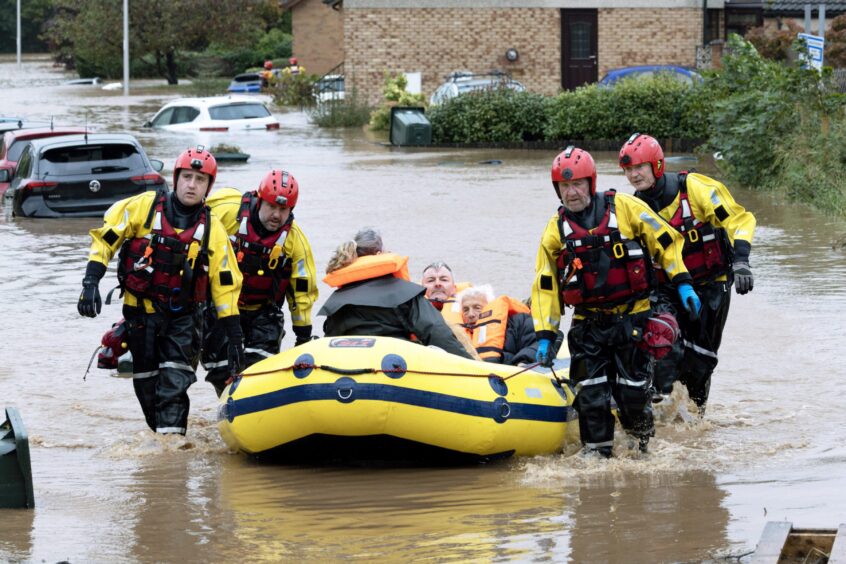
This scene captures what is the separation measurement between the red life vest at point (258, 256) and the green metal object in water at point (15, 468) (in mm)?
1924

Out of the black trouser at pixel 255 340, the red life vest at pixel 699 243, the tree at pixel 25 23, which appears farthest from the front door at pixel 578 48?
the tree at pixel 25 23

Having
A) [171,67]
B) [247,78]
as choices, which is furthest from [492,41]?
[171,67]

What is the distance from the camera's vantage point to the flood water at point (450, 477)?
263 inches

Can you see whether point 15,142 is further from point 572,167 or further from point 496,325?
point 572,167

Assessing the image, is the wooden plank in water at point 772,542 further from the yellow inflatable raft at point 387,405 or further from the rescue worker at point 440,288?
the rescue worker at point 440,288

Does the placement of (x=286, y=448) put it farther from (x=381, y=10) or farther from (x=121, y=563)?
(x=381, y=10)

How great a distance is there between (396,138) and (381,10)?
27.3 ft

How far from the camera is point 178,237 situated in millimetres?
8383

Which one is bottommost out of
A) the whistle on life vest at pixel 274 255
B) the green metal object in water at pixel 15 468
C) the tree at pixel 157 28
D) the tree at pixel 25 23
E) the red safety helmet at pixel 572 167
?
the green metal object in water at pixel 15 468

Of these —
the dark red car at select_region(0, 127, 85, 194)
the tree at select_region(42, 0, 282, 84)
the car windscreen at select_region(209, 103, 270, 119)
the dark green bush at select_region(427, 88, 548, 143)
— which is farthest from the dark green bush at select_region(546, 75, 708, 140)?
the tree at select_region(42, 0, 282, 84)

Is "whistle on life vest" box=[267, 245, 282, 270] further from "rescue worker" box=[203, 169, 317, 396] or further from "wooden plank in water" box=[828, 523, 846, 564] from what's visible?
"wooden plank in water" box=[828, 523, 846, 564]

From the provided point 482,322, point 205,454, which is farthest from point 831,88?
point 205,454

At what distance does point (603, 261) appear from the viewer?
796 cm

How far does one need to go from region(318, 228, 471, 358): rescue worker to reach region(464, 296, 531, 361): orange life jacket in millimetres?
981
